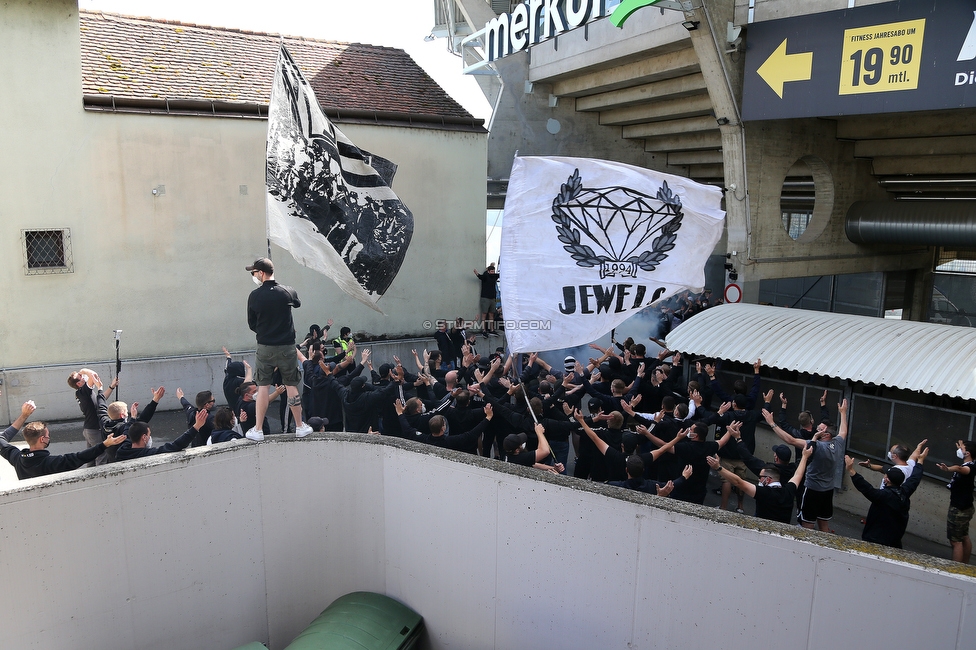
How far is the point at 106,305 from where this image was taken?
1198 cm

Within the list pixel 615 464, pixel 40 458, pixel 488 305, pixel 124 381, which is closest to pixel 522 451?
pixel 615 464

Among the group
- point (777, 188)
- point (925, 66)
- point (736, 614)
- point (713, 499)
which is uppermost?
point (925, 66)

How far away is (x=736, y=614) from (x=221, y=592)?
3903mm

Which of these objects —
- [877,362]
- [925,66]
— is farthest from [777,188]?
[877,362]

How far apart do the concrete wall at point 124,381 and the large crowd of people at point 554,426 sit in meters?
3.76

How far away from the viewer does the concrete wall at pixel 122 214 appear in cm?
1114

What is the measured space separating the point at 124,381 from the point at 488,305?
24.7 ft

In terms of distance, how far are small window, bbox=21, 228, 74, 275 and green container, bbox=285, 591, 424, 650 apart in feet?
29.0

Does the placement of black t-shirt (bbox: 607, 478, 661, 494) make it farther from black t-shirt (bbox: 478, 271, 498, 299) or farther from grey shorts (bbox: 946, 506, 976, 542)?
black t-shirt (bbox: 478, 271, 498, 299)

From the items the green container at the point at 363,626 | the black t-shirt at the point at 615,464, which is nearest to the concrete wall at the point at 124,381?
the green container at the point at 363,626

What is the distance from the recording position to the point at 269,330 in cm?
588

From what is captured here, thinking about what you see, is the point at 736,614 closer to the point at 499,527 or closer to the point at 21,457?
the point at 499,527

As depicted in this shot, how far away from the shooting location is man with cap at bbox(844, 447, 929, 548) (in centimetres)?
600

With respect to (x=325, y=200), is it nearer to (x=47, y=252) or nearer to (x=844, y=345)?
(x=844, y=345)
